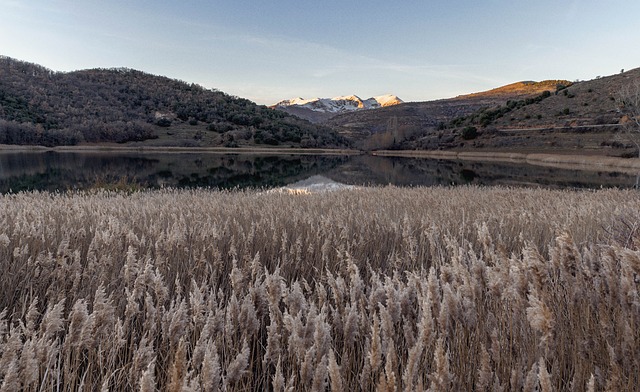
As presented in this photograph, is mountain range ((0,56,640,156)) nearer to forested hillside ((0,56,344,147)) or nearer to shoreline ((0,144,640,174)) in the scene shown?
forested hillside ((0,56,344,147))

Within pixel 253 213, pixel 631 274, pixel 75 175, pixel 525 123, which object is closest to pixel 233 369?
pixel 631 274

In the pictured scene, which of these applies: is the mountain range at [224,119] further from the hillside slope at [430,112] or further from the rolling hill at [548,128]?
the hillside slope at [430,112]

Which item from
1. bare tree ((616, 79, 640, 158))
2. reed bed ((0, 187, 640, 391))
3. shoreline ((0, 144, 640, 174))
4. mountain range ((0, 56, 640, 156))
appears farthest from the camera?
mountain range ((0, 56, 640, 156))

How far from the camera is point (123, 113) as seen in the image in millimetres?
88062

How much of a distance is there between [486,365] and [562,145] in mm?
57569

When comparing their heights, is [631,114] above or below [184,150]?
above

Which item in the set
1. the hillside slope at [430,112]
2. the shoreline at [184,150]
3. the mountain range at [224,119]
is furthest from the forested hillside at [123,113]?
the hillside slope at [430,112]

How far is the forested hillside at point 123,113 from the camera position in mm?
70688

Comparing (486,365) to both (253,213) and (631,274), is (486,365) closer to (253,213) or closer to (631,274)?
(631,274)

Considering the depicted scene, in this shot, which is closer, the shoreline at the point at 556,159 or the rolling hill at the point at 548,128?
the shoreline at the point at 556,159

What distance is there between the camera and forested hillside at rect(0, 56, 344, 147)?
7069 cm

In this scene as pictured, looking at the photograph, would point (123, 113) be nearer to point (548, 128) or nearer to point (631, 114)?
point (548, 128)

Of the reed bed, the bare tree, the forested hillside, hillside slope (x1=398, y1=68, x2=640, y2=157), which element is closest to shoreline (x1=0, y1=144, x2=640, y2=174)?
hillside slope (x1=398, y1=68, x2=640, y2=157)

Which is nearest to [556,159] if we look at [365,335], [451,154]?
[451,154]
